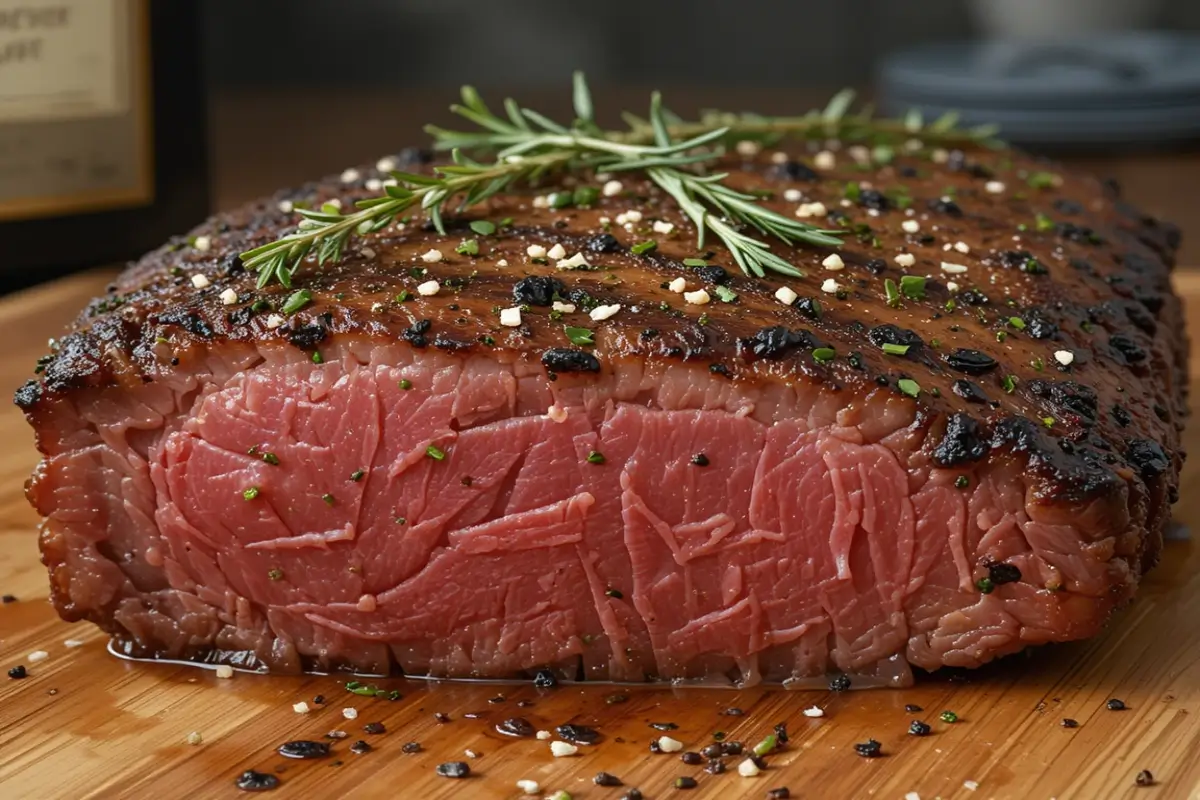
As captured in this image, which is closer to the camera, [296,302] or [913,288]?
[296,302]

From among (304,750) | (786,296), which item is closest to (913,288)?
(786,296)

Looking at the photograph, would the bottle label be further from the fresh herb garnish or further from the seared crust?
the fresh herb garnish

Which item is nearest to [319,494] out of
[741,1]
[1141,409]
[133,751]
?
[133,751]

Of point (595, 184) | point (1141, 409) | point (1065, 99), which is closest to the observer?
point (1141, 409)

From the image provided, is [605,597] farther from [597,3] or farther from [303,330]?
[597,3]

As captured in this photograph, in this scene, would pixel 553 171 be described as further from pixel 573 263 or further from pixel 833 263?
pixel 833 263

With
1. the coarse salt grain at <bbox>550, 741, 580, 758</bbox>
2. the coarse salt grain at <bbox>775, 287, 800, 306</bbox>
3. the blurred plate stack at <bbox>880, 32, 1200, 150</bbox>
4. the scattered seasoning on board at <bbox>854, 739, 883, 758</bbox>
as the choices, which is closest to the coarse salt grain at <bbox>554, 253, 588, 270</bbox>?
the coarse salt grain at <bbox>775, 287, 800, 306</bbox>
